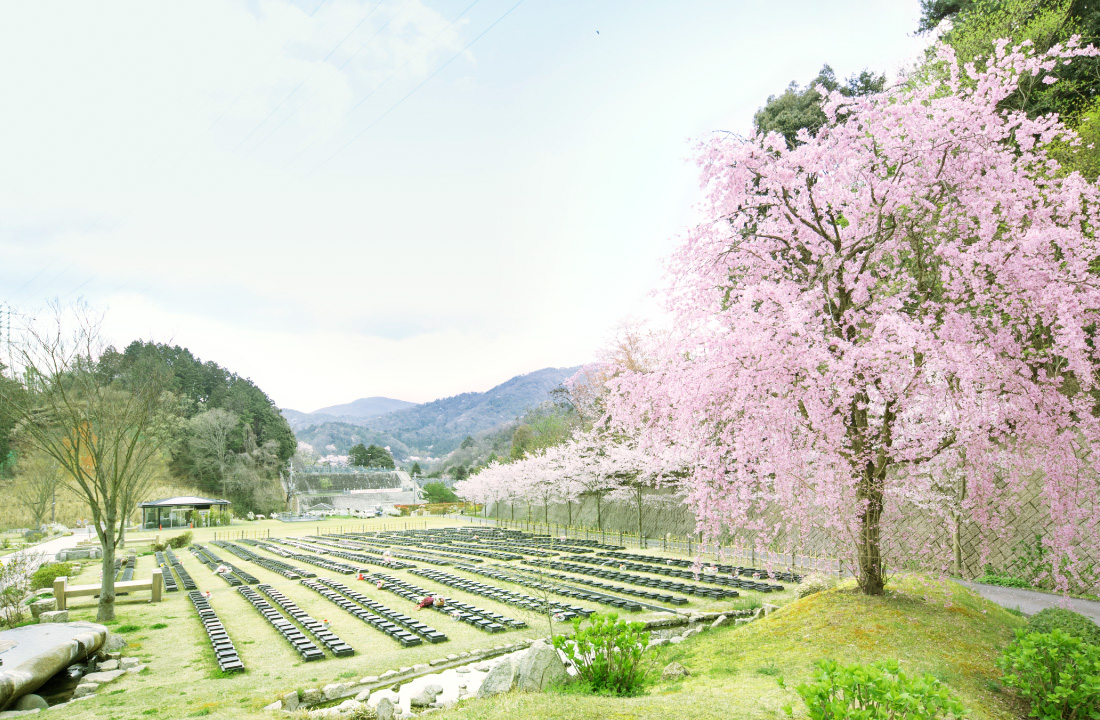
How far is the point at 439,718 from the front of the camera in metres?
6.12

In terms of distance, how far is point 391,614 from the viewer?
13477 millimetres

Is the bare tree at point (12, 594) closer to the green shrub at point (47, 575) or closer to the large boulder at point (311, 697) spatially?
the green shrub at point (47, 575)

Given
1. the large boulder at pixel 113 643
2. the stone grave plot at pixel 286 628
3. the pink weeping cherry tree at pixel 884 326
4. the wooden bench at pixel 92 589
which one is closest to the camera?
the pink weeping cherry tree at pixel 884 326

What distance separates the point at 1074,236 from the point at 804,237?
10.6 feet

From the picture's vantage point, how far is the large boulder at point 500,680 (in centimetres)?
694

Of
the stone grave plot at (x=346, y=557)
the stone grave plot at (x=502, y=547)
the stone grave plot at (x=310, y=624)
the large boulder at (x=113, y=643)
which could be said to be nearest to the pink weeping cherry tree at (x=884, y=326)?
the stone grave plot at (x=310, y=624)

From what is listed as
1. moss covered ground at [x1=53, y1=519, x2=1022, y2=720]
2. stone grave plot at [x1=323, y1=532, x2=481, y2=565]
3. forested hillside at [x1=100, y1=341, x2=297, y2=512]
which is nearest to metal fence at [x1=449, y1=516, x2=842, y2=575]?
moss covered ground at [x1=53, y1=519, x2=1022, y2=720]

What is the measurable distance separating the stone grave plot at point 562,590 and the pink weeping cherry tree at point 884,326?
16.2 ft

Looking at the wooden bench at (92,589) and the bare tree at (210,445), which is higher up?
the bare tree at (210,445)

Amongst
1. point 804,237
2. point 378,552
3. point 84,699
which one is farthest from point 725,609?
point 378,552

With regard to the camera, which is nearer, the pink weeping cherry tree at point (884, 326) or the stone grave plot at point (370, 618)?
the pink weeping cherry tree at point (884, 326)

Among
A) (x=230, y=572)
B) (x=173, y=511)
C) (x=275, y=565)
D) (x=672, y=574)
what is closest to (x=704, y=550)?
(x=672, y=574)

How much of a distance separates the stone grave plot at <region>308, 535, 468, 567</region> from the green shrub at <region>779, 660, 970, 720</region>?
1924cm

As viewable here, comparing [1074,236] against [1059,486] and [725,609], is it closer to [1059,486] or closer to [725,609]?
[1059,486]
